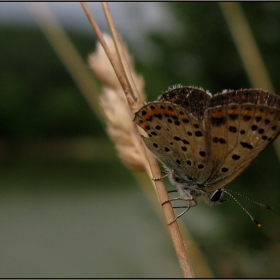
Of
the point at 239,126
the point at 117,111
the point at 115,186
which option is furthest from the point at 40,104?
the point at 239,126

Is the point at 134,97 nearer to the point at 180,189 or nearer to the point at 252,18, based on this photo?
the point at 180,189

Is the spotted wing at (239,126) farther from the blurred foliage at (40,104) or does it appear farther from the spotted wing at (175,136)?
the blurred foliage at (40,104)

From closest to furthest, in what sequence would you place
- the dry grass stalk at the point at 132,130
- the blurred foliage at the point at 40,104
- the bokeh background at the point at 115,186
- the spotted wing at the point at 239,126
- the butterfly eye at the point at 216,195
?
1. the dry grass stalk at the point at 132,130
2. the spotted wing at the point at 239,126
3. the butterfly eye at the point at 216,195
4. the bokeh background at the point at 115,186
5. the blurred foliage at the point at 40,104

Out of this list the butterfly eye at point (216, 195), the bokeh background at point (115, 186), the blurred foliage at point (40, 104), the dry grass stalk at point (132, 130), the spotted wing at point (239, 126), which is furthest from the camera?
the blurred foliage at point (40, 104)

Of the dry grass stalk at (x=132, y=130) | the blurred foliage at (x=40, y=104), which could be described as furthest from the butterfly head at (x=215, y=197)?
the blurred foliage at (x=40, y=104)

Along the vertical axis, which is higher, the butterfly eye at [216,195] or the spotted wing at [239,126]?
the spotted wing at [239,126]

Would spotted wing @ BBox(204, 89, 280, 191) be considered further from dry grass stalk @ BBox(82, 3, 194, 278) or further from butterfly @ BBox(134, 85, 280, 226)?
dry grass stalk @ BBox(82, 3, 194, 278)

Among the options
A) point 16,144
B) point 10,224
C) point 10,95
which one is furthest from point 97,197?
point 10,95
